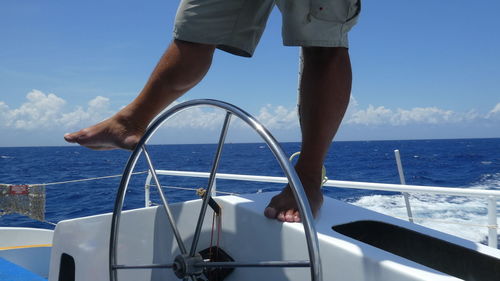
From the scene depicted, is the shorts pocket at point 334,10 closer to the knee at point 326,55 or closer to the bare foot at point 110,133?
the knee at point 326,55

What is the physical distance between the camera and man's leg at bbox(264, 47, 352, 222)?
2.51 ft

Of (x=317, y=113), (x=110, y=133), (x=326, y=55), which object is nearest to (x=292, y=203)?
(x=317, y=113)

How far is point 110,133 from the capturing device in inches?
33.5

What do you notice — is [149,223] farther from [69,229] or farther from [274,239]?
[274,239]

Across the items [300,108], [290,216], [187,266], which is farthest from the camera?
[300,108]

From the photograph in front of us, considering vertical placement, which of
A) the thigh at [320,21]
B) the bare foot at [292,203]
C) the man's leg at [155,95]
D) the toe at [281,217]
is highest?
the thigh at [320,21]

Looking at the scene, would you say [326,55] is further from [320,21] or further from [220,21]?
[220,21]

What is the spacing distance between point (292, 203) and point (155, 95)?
372mm

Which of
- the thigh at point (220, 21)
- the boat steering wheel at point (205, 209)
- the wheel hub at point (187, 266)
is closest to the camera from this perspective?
the boat steering wheel at point (205, 209)

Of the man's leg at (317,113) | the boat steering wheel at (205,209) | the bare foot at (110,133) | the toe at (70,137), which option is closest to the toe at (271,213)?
the man's leg at (317,113)

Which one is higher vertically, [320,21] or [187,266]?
[320,21]

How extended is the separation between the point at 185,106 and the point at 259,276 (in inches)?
16.3

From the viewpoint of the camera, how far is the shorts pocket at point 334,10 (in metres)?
0.75

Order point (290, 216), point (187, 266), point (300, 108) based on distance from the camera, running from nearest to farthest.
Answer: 1. point (187, 266)
2. point (290, 216)
3. point (300, 108)
